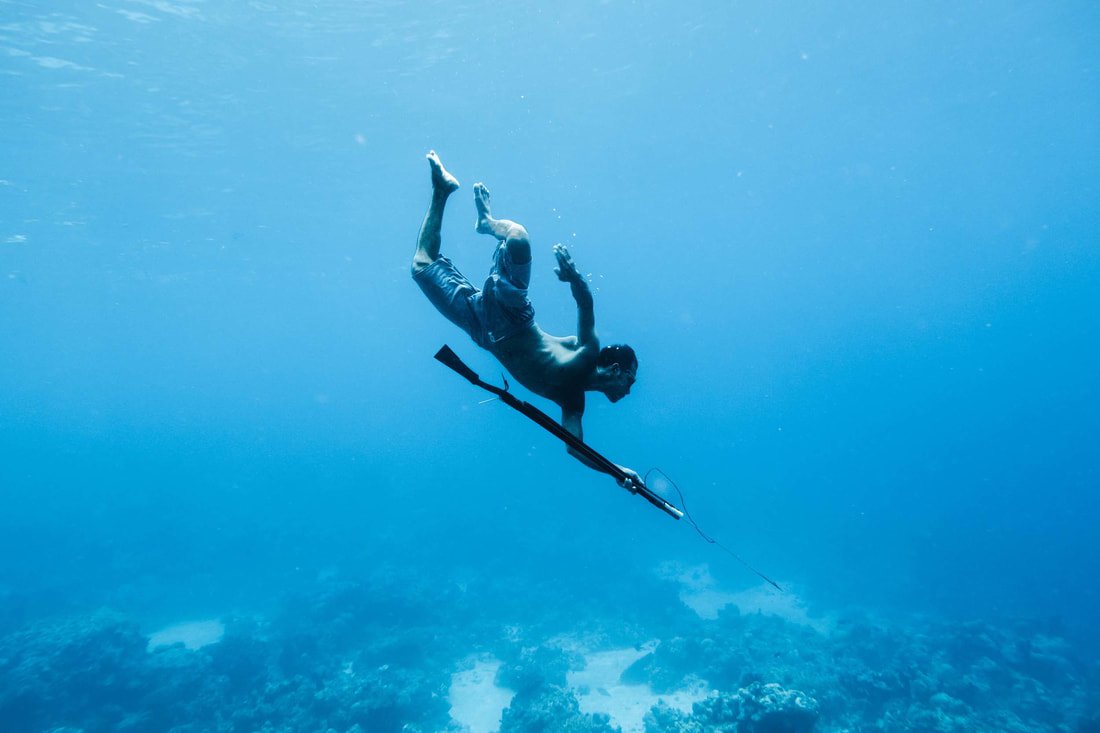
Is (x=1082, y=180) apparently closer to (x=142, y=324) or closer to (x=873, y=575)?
(x=873, y=575)

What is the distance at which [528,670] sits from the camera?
50.1ft

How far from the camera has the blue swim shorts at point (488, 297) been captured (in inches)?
139

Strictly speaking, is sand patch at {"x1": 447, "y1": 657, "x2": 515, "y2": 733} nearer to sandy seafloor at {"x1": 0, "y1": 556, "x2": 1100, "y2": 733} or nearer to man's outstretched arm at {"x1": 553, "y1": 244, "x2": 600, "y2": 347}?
sandy seafloor at {"x1": 0, "y1": 556, "x2": 1100, "y2": 733}

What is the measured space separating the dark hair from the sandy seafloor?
11.0 meters

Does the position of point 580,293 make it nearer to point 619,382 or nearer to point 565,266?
point 565,266

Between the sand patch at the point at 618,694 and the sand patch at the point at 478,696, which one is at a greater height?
the sand patch at the point at 618,694

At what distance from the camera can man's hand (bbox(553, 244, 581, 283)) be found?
3350 millimetres

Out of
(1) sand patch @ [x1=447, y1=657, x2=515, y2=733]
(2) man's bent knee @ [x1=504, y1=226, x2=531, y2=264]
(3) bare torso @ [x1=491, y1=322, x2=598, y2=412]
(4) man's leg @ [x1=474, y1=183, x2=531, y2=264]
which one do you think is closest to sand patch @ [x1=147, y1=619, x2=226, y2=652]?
(1) sand patch @ [x1=447, y1=657, x2=515, y2=733]

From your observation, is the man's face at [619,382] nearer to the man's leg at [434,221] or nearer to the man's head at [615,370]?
the man's head at [615,370]

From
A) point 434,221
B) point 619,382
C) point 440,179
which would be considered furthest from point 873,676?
point 440,179

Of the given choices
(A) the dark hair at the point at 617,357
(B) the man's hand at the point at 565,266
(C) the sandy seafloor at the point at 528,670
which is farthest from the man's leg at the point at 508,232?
(C) the sandy seafloor at the point at 528,670

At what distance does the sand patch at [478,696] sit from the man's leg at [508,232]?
49.3 ft

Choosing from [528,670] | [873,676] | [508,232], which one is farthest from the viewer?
[528,670]

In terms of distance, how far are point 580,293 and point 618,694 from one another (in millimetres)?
16713
